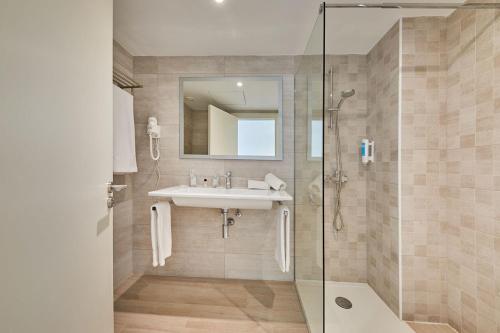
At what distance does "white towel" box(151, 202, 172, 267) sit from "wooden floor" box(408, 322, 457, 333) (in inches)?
78.9

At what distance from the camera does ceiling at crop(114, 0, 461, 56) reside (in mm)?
1391

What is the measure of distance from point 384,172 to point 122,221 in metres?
2.40

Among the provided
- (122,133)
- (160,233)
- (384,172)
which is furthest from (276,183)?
(122,133)

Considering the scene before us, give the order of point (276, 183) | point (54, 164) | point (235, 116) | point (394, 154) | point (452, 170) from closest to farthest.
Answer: point (54, 164)
point (452, 170)
point (394, 154)
point (276, 183)
point (235, 116)

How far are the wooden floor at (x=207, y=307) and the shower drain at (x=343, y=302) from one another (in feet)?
1.18

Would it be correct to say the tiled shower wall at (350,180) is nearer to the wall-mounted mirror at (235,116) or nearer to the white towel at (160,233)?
the wall-mounted mirror at (235,116)

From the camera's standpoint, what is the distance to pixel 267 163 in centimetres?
197

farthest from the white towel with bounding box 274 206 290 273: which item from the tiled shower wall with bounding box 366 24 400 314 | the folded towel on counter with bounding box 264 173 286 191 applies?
the tiled shower wall with bounding box 366 24 400 314

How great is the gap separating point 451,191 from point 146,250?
105 inches

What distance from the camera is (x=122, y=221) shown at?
1.89m

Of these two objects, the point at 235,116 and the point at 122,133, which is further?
the point at 235,116

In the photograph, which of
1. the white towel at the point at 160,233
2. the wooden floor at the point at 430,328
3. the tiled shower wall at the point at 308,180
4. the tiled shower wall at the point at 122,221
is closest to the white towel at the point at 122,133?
the tiled shower wall at the point at 122,221

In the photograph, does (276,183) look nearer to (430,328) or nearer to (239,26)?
(239,26)

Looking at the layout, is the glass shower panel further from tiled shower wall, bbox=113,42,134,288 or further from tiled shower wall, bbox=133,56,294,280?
tiled shower wall, bbox=113,42,134,288
